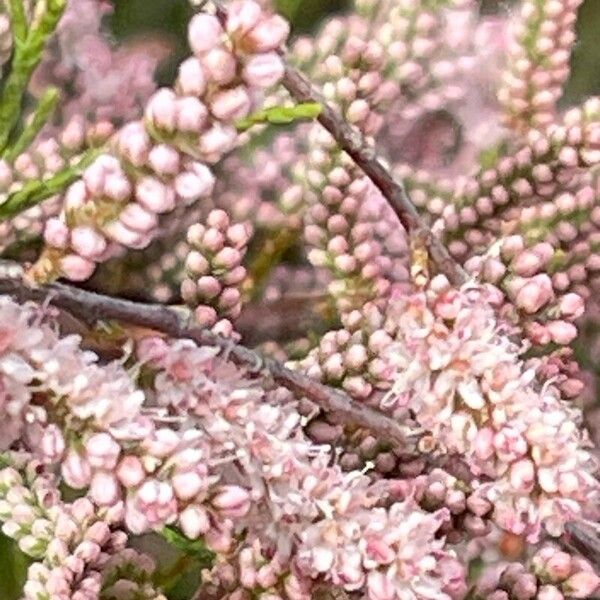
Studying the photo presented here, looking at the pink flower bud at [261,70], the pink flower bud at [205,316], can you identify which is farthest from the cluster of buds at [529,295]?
the pink flower bud at [261,70]

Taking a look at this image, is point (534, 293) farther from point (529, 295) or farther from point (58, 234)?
point (58, 234)

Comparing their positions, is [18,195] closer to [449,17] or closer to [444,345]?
[444,345]

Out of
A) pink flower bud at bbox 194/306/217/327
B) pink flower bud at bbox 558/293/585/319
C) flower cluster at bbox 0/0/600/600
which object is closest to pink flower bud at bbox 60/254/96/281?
flower cluster at bbox 0/0/600/600

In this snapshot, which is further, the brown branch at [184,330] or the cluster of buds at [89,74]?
the cluster of buds at [89,74]

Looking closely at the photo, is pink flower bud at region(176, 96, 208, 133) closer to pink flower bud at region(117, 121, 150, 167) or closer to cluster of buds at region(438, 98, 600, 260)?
pink flower bud at region(117, 121, 150, 167)

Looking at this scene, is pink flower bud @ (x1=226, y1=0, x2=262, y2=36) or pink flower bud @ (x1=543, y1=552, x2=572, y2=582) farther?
pink flower bud @ (x1=543, y1=552, x2=572, y2=582)

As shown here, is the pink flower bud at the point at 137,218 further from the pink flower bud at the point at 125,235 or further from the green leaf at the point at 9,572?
the green leaf at the point at 9,572

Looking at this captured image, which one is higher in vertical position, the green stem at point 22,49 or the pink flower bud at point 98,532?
the green stem at point 22,49
